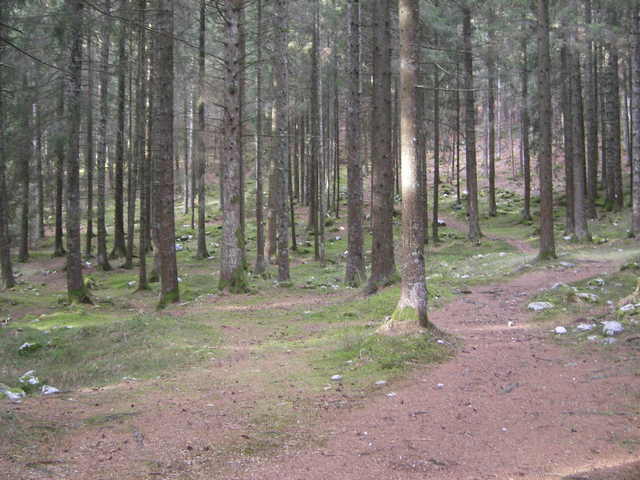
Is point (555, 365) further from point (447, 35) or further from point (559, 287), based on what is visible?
point (447, 35)

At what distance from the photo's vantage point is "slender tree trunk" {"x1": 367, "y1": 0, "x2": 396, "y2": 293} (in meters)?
13.1

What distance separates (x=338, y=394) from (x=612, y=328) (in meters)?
Answer: 4.46

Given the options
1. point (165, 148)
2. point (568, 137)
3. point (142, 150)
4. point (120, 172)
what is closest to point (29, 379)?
point (165, 148)

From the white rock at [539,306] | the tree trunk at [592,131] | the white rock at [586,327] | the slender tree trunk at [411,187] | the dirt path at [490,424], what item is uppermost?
the tree trunk at [592,131]

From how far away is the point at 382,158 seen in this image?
516 inches

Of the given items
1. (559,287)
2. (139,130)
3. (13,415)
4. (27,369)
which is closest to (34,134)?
(139,130)

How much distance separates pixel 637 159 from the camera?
18.2m

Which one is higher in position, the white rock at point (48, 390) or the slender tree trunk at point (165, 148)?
the slender tree trunk at point (165, 148)

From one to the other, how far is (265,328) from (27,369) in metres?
4.09

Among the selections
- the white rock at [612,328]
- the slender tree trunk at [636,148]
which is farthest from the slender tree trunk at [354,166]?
the slender tree trunk at [636,148]

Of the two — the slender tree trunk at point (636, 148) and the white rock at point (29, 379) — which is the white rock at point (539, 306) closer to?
the white rock at point (29, 379)

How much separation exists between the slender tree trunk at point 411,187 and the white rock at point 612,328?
265cm

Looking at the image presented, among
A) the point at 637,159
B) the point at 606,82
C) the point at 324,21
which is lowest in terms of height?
the point at 637,159

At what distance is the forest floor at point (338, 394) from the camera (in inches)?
178
